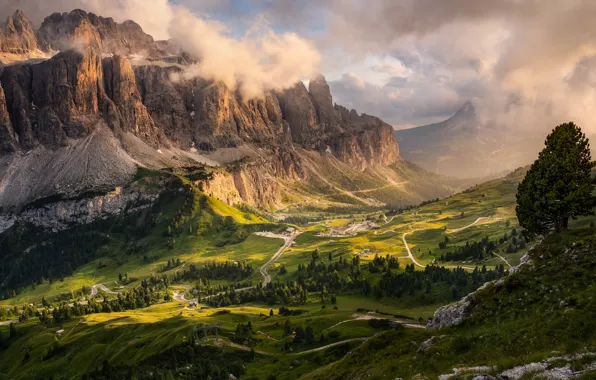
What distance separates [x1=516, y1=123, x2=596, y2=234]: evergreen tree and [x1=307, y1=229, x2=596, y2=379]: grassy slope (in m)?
6.59

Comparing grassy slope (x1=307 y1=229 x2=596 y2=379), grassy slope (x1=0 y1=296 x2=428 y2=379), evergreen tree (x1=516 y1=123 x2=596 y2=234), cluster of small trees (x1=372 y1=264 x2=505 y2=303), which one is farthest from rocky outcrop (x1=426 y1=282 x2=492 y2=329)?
cluster of small trees (x1=372 y1=264 x2=505 y2=303)

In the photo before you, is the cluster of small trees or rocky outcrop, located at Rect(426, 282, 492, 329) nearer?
rocky outcrop, located at Rect(426, 282, 492, 329)

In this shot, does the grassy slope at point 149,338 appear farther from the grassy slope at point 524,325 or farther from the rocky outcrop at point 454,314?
the grassy slope at point 524,325

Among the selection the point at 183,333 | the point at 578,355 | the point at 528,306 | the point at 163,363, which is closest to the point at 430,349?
the point at 528,306

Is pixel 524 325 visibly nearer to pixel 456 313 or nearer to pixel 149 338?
pixel 456 313

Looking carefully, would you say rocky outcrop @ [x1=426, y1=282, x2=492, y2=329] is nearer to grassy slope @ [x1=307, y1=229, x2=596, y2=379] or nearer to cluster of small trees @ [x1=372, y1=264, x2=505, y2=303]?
grassy slope @ [x1=307, y1=229, x2=596, y2=379]

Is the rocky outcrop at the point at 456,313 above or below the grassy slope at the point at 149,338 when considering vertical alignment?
above

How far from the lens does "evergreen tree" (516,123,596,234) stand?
63.0m

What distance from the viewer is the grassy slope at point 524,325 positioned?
35031 mm

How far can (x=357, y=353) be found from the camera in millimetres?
68938

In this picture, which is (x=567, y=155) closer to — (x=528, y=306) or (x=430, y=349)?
(x=528, y=306)

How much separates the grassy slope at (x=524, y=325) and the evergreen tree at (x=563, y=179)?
6.59 meters

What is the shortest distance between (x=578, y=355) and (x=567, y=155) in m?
46.8

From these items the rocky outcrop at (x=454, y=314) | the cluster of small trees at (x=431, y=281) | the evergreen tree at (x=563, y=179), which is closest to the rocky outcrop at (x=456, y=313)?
the rocky outcrop at (x=454, y=314)
